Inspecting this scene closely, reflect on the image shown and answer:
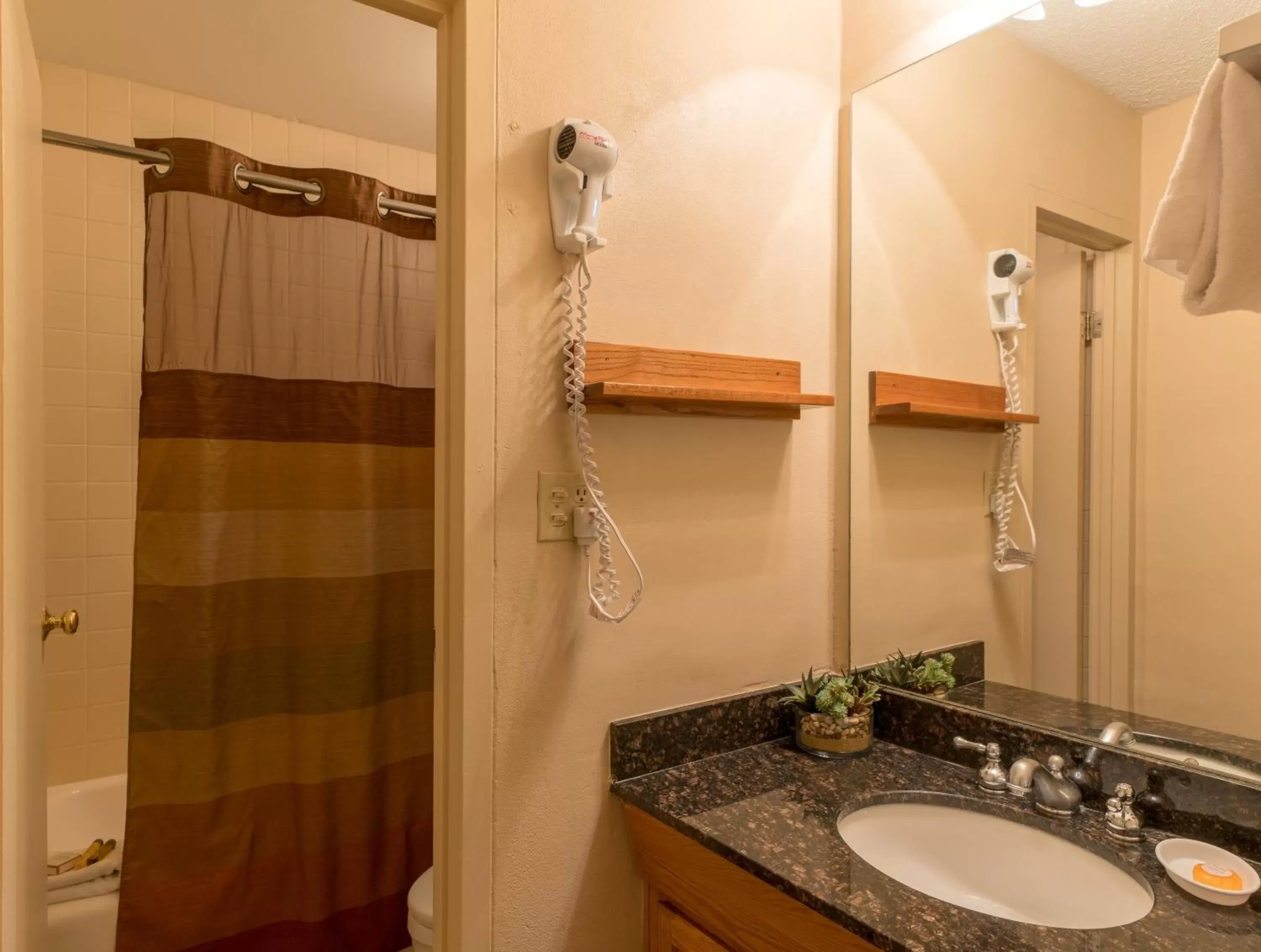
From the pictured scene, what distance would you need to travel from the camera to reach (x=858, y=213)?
152cm

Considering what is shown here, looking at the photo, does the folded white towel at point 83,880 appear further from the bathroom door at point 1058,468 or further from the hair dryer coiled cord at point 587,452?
the bathroom door at point 1058,468

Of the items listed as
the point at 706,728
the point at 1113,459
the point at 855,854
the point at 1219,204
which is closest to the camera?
the point at 1219,204

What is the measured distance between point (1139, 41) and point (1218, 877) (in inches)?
47.9

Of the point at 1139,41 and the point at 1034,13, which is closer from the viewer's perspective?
the point at 1139,41

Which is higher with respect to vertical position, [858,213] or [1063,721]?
[858,213]

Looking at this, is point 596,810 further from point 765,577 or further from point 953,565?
point 953,565

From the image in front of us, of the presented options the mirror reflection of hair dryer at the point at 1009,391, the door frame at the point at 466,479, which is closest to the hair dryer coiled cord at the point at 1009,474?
the mirror reflection of hair dryer at the point at 1009,391

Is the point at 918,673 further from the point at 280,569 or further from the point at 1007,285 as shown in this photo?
the point at 280,569

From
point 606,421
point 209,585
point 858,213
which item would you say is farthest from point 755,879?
point 209,585

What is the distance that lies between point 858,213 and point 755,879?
1.27 m

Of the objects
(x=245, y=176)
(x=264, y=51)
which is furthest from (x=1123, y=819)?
(x=264, y=51)

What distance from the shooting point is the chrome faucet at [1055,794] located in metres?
1.09

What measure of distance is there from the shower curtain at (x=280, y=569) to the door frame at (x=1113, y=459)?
161 centimetres

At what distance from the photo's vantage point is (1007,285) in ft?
4.46
